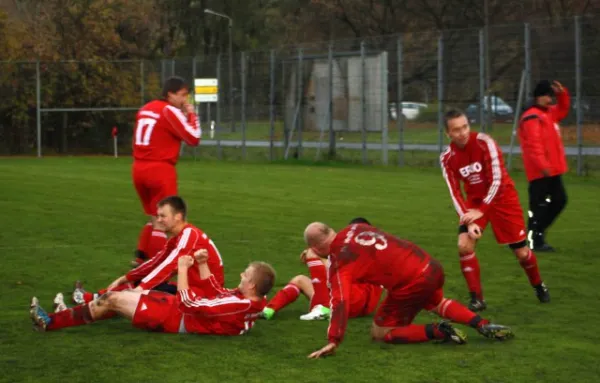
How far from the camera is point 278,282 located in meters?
11.4

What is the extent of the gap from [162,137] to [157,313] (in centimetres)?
330

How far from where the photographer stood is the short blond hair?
864cm

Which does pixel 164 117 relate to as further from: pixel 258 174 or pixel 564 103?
pixel 258 174

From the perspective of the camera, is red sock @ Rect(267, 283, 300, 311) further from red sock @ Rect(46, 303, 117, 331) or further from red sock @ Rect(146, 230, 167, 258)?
red sock @ Rect(146, 230, 167, 258)

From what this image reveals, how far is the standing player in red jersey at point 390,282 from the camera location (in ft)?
25.0

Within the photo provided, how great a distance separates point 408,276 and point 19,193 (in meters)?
16.1

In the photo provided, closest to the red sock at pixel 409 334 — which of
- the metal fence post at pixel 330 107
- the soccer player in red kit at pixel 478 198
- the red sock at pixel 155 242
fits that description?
the soccer player in red kit at pixel 478 198

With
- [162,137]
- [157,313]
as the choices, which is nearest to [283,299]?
[157,313]

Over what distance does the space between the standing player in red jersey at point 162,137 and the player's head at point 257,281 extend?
3017mm

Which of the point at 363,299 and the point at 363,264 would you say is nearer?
the point at 363,264

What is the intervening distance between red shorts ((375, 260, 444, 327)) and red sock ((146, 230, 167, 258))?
329 centimetres

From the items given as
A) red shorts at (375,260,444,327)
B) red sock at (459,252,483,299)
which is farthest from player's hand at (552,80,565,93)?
red shorts at (375,260,444,327)

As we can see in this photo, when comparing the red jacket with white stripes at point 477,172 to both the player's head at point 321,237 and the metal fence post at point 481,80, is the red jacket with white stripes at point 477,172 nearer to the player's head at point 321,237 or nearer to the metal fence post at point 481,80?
the player's head at point 321,237

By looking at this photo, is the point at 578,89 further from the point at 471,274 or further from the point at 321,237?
the point at 321,237
